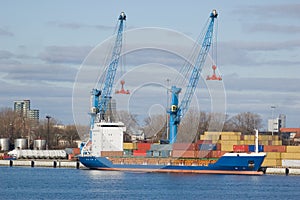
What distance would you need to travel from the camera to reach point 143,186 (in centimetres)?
7038

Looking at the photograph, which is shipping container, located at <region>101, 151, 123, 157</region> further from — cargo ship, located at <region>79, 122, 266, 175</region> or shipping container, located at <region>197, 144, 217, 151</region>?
→ shipping container, located at <region>197, 144, 217, 151</region>

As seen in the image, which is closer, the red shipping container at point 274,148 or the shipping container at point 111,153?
the red shipping container at point 274,148

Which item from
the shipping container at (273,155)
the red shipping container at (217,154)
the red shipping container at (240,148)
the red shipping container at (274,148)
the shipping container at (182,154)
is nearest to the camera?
the red shipping container at (240,148)

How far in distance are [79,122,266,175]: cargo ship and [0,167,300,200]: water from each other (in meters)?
1.97

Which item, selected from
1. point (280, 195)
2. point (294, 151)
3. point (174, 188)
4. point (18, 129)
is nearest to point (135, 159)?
point (294, 151)

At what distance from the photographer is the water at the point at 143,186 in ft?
205

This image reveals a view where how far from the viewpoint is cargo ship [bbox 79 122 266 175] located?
8500 centimetres

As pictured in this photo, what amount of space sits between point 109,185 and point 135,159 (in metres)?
20.5

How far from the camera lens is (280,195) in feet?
211

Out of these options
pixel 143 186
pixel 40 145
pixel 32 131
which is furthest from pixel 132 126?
pixel 143 186

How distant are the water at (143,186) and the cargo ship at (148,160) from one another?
6.46 ft

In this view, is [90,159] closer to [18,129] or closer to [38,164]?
[38,164]

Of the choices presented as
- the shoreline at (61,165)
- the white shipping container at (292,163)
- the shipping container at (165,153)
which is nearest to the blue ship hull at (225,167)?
the shipping container at (165,153)

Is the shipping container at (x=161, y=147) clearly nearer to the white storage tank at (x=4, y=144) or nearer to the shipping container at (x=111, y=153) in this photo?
the shipping container at (x=111, y=153)
